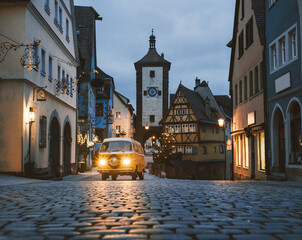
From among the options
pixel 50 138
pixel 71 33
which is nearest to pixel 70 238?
pixel 50 138

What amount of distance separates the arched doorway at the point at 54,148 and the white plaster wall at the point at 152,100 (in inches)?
1894

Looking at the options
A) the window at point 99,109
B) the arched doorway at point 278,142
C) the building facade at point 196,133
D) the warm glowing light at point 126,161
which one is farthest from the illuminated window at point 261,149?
the window at point 99,109

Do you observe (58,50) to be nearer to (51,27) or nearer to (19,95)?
(51,27)

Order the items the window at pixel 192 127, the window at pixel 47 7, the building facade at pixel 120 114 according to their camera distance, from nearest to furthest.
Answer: the window at pixel 47 7 < the window at pixel 192 127 < the building facade at pixel 120 114

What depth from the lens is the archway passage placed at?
698 inches

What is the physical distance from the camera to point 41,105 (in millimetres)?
20938

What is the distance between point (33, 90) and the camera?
19.3 m

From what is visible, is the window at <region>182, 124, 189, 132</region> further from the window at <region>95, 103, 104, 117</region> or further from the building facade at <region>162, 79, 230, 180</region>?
the window at <region>95, 103, 104, 117</region>

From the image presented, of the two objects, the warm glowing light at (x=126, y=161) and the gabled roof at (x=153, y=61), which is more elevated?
the gabled roof at (x=153, y=61)

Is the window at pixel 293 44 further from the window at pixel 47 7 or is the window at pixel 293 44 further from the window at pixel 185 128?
the window at pixel 185 128

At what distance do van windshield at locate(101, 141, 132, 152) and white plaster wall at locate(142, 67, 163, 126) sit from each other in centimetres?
5335

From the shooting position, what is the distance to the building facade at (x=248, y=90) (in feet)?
75.2

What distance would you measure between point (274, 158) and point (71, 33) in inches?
624

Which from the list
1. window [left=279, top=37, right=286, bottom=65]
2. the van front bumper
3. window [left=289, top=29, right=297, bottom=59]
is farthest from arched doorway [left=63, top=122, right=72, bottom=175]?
window [left=289, top=29, right=297, bottom=59]
